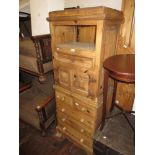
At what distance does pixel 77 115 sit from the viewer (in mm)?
1697

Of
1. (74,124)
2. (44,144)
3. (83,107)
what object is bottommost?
(44,144)

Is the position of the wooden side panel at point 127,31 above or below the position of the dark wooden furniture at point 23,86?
above

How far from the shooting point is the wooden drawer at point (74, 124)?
1.66 metres

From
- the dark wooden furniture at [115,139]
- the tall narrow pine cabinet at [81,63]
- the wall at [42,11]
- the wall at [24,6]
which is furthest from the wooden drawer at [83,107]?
the wall at [24,6]

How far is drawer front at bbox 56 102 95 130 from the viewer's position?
5.20 feet

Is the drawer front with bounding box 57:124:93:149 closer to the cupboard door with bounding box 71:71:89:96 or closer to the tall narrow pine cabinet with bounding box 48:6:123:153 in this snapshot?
the tall narrow pine cabinet with bounding box 48:6:123:153

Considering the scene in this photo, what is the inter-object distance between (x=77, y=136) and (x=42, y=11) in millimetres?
1636

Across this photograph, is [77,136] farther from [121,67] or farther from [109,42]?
[109,42]

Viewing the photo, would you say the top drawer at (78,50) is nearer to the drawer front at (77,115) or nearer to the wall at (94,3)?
the wall at (94,3)

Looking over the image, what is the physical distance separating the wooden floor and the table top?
3.83ft

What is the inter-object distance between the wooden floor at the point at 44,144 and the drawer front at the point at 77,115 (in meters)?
0.45

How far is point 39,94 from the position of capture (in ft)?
8.01

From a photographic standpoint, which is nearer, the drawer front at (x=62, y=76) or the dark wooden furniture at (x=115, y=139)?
the dark wooden furniture at (x=115, y=139)

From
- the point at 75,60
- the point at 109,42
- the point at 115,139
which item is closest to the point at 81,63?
the point at 75,60
